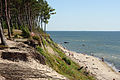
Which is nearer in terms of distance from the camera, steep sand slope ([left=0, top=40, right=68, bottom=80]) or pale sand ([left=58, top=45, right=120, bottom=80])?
steep sand slope ([left=0, top=40, right=68, bottom=80])

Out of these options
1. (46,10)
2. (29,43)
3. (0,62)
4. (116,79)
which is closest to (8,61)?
(0,62)

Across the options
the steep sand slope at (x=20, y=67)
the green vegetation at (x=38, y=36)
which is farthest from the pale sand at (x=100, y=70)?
the steep sand slope at (x=20, y=67)

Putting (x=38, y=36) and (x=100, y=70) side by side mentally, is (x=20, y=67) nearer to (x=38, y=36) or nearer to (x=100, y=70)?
(x=38, y=36)

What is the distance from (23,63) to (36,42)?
7.57 metres

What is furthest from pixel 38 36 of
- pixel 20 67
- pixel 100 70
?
pixel 100 70

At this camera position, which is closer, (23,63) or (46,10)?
(23,63)

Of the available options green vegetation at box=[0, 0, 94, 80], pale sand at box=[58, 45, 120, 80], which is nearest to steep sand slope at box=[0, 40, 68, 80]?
green vegetation at box=[0, 0, 94, 80]

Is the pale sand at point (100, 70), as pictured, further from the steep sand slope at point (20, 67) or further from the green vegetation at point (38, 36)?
the steep sand slope at point (20, 67)

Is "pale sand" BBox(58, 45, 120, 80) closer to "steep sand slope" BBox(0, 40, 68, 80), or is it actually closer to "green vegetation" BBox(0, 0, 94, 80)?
"green vegetation" BBox(0, 0, 94, 80)

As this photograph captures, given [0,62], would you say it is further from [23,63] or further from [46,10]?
[46,10]

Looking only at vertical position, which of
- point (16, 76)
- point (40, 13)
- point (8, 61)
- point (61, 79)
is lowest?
point (61, 79)

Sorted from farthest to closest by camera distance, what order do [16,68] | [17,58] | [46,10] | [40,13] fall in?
[40,13] < [46,10] < [17,58] < [16,68]

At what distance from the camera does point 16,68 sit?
38.0ft

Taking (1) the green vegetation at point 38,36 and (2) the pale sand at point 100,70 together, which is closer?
(1) the green vegetation at point 38,36
